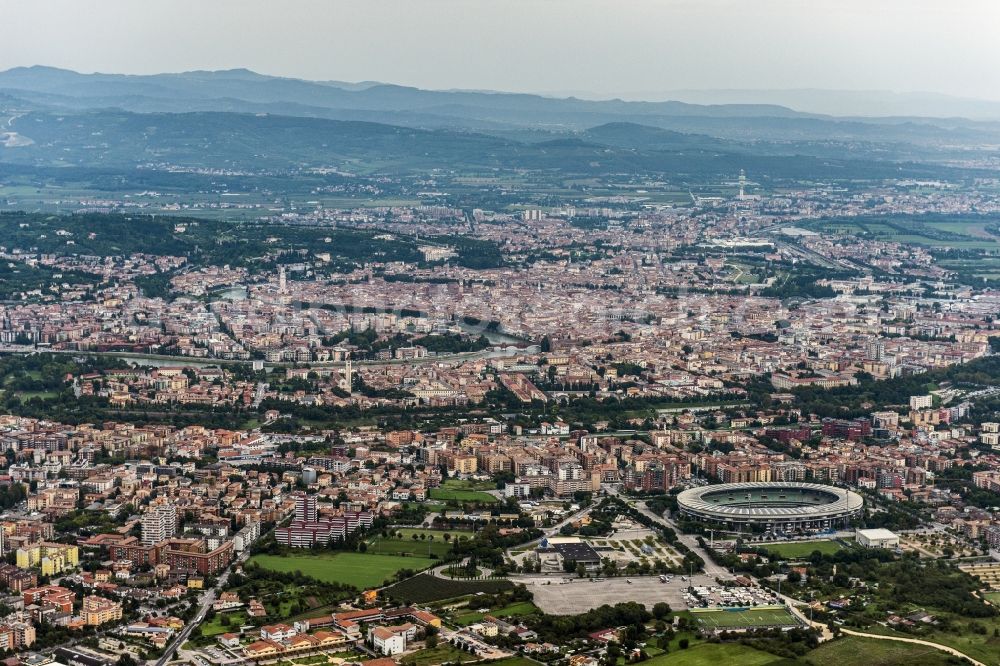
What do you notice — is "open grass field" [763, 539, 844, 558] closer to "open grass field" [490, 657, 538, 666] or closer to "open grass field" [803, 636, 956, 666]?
"open grass field" [803, 636, 956, 666]

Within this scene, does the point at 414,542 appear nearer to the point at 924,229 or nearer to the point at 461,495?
the point at 461,495

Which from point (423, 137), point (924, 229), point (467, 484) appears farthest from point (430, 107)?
point (467, 484)

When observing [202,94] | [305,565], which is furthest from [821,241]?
[202,94]

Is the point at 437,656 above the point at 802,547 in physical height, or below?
above

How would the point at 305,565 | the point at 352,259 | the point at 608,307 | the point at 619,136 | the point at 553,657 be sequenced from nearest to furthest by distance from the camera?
1. the point at 553,657
2. the point at 305,565
3. the point at 608,307
4. the point at 352,259
5. the point at 619,136

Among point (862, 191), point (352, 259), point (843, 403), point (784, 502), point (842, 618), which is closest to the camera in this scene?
point (842, 618)

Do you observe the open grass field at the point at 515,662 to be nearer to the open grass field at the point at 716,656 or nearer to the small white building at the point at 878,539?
the open grass field at the point at 716,656

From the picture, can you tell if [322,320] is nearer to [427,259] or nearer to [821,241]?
[427,259]

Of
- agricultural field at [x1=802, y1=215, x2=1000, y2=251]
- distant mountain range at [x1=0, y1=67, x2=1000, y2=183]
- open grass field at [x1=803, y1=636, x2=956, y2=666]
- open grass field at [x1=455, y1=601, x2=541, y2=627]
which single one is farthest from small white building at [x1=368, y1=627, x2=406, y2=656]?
distant mountain range at [x1=0, y1=67, x2=1000, y2=183]
